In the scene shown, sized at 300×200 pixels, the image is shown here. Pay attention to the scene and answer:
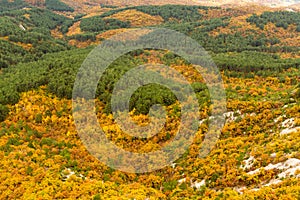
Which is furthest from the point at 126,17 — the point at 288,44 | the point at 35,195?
the point at 35,195

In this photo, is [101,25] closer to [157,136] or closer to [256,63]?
[256,63]

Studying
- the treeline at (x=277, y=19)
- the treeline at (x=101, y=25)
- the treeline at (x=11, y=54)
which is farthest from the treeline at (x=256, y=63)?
the treeline at (x=101, y=25)

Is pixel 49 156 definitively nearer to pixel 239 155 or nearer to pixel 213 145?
pixel 213 145

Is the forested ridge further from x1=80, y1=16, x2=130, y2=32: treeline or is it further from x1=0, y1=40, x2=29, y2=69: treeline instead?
x1=80, y1=16, x2=130, y2=32: treeline

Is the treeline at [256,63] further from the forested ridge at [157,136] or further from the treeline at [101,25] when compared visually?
the treeline at [101,25]

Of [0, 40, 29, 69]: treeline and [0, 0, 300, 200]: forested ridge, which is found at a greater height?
[0, 0, 300, 200]: forested ridge

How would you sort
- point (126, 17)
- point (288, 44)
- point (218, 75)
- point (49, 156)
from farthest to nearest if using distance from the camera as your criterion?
point (126, 17)
point (288, 44)
point (218, 75)
point (49, 156)

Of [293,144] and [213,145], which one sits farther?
[213,145]

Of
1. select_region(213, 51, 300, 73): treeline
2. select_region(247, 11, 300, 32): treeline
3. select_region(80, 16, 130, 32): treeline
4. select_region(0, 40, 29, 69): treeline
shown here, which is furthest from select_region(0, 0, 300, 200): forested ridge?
select_region(80, 16, 130, 32): treeline
